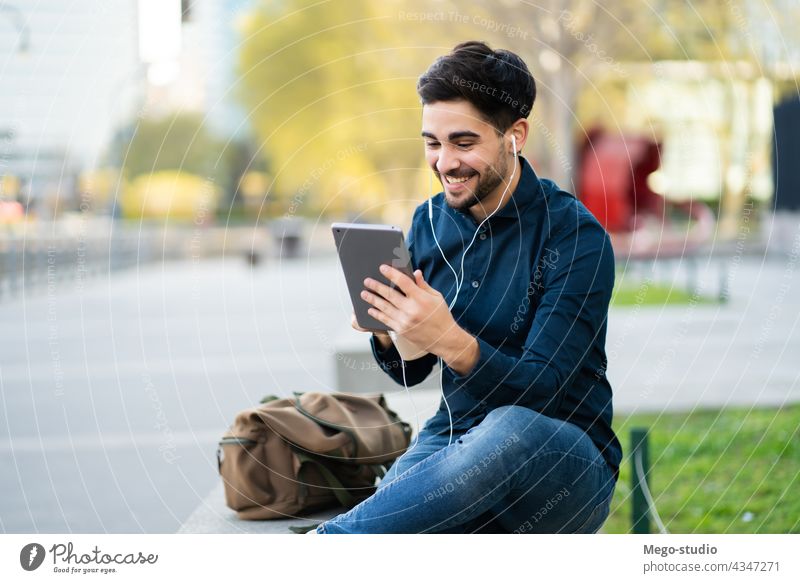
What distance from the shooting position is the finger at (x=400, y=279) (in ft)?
9.12

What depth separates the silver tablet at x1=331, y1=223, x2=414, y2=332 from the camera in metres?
2.83

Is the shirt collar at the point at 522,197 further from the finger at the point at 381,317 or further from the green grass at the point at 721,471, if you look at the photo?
the green grass at the point at 721,471

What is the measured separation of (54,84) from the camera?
1413 cm

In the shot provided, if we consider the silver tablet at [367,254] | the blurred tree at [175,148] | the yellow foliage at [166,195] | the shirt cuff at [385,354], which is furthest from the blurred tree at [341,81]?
the silver tablet at [367,254]

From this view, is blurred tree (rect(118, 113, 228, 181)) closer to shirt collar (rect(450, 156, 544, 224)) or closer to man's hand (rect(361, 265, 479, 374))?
shirt collar (rect(450, 156, 544, 224))

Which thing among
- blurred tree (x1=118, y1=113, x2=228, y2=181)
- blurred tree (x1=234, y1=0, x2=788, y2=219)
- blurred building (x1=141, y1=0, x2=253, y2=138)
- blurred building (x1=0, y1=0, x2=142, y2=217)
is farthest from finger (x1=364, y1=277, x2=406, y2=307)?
blurred tree (x1=118, y1=113, x2=228, y2=181)

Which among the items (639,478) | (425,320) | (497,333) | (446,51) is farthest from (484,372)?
(446,51)

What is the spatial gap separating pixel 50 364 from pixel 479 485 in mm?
7689

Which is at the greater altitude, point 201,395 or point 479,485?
point 479,485

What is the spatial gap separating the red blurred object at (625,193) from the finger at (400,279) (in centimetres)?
1301

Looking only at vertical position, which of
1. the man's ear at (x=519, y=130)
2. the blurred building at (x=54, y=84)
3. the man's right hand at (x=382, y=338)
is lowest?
the man's right hand at (x=382, y=338)

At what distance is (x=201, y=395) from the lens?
7914 millimetres
